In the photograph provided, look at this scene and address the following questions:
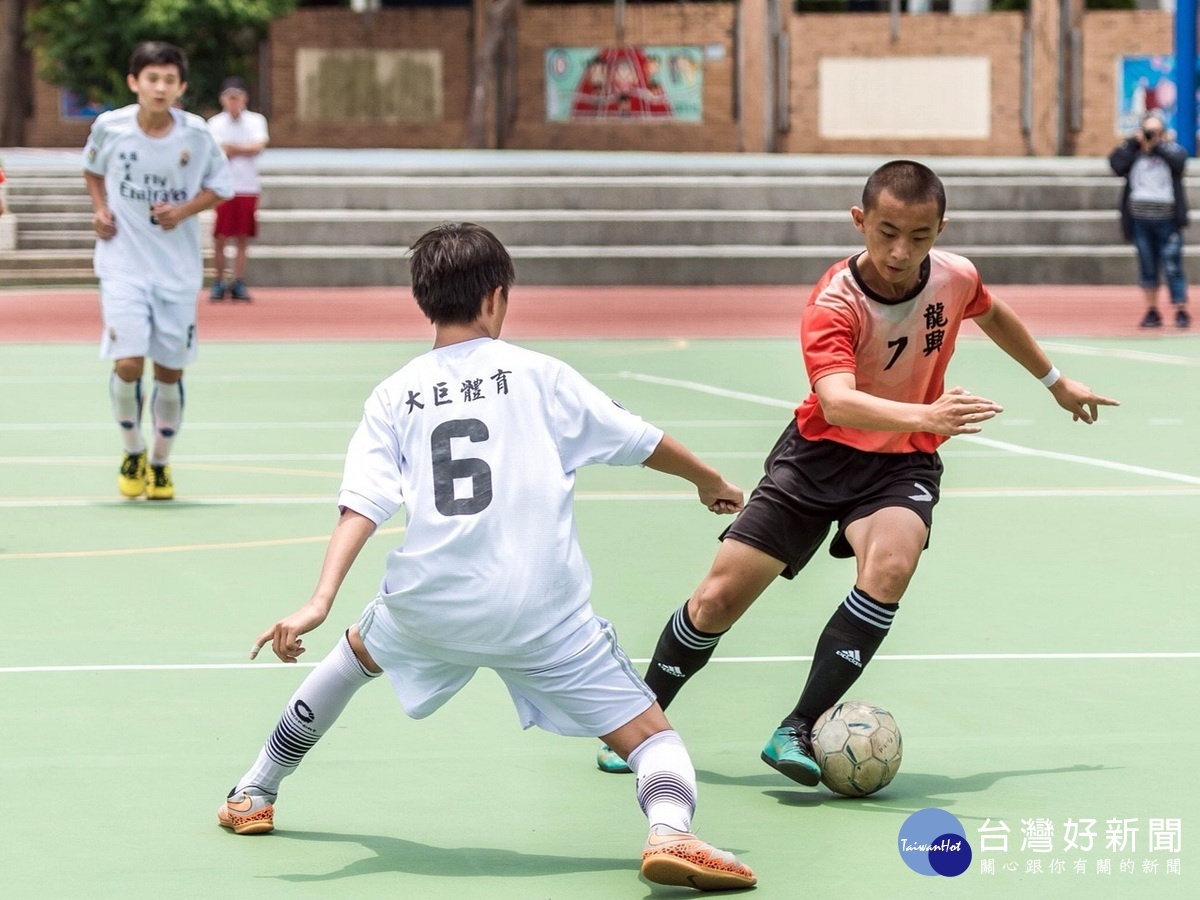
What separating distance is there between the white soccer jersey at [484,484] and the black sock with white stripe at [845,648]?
1.00m

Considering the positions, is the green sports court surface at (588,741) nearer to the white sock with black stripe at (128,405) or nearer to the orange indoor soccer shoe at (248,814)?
the orange indoor soccer shoe at (248,814)

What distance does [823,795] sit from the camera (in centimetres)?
548

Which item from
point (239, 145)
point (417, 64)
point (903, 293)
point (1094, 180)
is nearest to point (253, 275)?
point (239, 145)

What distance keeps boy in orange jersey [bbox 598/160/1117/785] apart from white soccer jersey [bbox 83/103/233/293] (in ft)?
17.9

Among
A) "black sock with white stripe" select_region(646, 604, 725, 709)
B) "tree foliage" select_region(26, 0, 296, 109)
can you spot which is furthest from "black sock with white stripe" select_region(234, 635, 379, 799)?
"tree foliage" select_region(26, 0, 296, 109)

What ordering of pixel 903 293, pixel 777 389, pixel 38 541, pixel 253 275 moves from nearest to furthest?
pixel 903 293, pixel 38 541, pixel 777 389, pixel 253 275

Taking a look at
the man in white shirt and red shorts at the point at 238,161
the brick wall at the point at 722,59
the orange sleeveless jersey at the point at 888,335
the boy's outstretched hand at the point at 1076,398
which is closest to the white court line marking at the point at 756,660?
the boy's outstretched hand at the point at 1076,398

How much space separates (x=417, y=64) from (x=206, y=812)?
41.5 meters

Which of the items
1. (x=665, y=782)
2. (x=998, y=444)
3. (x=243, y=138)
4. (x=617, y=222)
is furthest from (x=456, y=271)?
(x=617, y=222)

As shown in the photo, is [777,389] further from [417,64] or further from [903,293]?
[417,64]

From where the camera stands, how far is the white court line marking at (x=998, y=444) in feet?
38.5

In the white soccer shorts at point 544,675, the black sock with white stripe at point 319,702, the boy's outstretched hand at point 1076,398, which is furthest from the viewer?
the boy's outstretched hand at point 1076,398

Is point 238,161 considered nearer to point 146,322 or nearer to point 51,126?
point 146,322

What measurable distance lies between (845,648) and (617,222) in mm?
23548
